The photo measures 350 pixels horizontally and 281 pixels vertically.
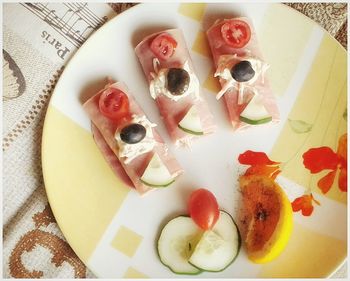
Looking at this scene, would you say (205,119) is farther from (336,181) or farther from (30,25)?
(30,25)

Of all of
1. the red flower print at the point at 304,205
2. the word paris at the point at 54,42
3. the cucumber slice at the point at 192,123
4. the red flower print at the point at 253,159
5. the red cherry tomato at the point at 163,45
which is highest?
the red cherry tomato at the point at 163,45

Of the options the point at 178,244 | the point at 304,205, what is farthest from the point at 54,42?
the point at 304,205

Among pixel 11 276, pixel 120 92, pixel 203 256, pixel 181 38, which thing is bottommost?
pixel 11 276

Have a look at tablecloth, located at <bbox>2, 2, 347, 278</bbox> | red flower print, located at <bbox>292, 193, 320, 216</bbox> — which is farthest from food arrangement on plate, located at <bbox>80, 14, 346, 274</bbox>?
tablecloth, located at <bbox>2, 2, 347, 278</bbox>

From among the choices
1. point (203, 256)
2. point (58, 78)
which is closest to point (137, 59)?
point (58, 78)

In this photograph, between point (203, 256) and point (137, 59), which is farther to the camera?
point (137, 59)

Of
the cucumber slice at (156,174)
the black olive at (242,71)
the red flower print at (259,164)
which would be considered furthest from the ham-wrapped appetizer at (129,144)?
the black olive at (242,71)

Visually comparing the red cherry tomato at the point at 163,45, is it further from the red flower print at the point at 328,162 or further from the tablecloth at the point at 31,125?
the red flower print at the point at 328,162
